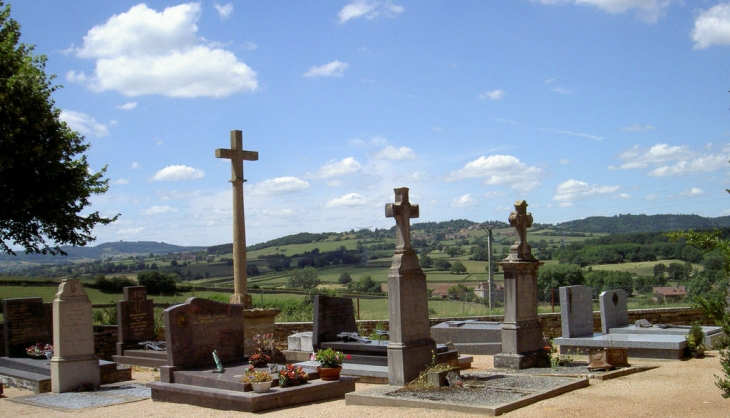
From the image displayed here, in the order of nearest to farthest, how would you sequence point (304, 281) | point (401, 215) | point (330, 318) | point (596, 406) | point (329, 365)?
point (596, 406) → point (329, 365) → point (401, 215) → point (330, 318) → point (304, 281)

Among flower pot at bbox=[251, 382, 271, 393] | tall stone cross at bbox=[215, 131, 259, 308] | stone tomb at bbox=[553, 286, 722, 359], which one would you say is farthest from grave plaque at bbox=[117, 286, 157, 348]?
stone tomb at bbox=[553, 286, 722, 359]

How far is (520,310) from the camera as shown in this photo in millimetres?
13617

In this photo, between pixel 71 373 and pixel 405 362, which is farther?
pixel 71 373

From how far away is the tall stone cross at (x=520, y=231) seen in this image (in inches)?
545

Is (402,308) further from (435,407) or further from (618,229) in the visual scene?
(618,229)

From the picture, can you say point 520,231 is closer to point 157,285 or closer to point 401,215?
point 401,215

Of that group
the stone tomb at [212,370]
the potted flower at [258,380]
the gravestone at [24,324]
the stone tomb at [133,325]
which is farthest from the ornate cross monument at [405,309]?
the gravestone at [24,324]

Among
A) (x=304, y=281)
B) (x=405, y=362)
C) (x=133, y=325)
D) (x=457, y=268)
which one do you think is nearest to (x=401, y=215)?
(x=405, y=362)

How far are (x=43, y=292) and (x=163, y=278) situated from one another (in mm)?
6468

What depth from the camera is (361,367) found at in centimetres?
1342

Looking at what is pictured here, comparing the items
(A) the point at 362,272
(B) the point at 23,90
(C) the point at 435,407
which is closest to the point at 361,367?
(C) the point at 435,407

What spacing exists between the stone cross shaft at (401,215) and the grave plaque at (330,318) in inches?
162

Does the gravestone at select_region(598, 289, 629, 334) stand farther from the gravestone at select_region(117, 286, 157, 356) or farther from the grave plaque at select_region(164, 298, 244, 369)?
the gravestone at select_region(117, 286, 157, 356)

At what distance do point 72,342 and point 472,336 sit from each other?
9763 mm
